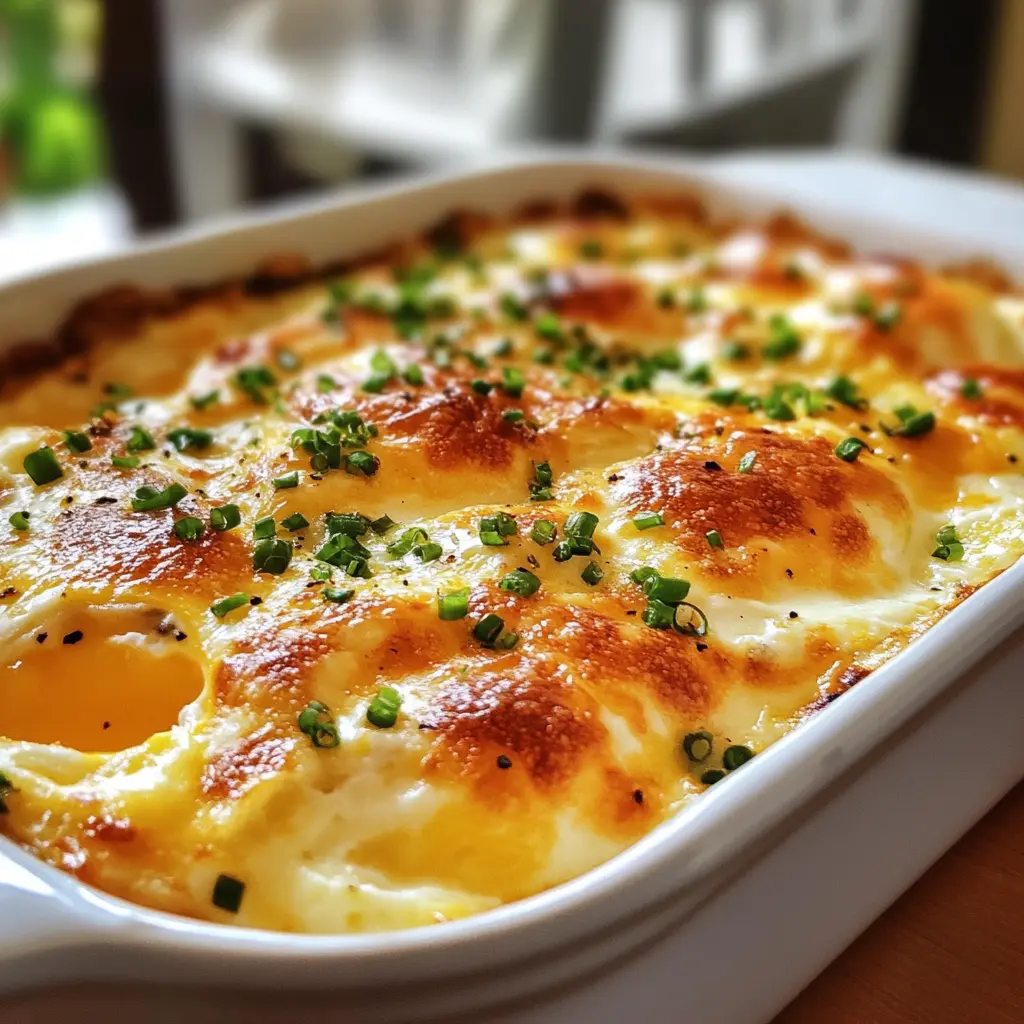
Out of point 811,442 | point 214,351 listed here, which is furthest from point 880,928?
point 214,351

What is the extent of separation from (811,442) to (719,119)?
7.15 ft

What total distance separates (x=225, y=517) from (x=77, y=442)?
272 millimetres

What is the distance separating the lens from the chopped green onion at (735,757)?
1.15 meters

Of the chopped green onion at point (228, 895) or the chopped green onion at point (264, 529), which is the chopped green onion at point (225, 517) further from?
the chopped green onion at point (228, 895)

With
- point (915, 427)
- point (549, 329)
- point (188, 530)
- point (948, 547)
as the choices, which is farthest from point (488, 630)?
point (549, 329)

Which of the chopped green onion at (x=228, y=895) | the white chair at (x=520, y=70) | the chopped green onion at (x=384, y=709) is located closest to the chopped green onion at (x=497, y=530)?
the chopped green onion at (x=384, y=709)

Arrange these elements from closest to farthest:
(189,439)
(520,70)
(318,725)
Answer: (318,725) → (189,439) → (520,70)

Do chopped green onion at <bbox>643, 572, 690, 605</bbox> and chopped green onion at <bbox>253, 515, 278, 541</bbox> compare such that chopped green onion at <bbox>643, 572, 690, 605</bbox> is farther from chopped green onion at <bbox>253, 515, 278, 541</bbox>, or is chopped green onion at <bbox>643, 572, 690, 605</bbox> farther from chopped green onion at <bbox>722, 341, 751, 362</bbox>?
chopped green onion at <bbox>722, 341, 751, 362</bbox>

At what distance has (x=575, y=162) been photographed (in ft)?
8.35

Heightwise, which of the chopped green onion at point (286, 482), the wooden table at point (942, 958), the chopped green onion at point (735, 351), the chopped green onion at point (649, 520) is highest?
the chopped green onion at point (649, 520)

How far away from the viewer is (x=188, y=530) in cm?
133

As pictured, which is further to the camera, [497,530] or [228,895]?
[497,530]

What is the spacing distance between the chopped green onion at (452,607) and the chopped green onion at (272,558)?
192 millimetres

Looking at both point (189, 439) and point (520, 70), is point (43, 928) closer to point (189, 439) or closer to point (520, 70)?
point (189, 439)
